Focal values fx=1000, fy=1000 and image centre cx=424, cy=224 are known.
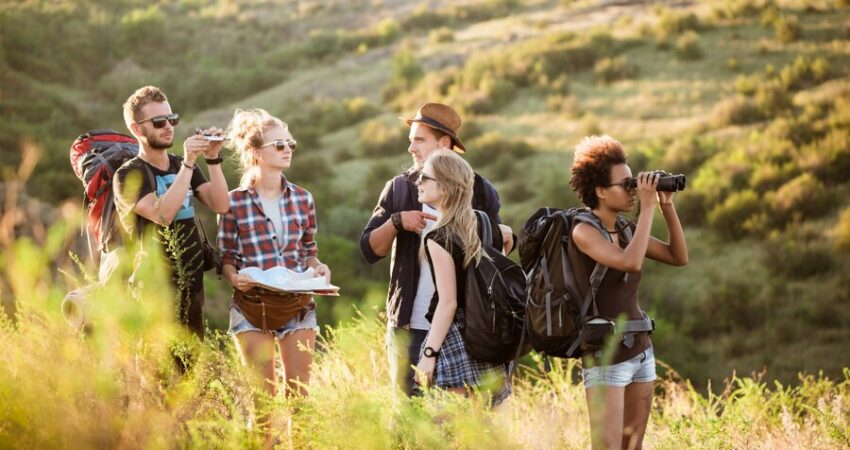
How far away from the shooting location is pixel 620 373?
407cm

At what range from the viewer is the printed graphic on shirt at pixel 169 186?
15.1 ft

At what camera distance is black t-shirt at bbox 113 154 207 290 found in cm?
445

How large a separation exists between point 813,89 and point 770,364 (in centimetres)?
1237

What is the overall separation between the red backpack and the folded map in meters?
0.66

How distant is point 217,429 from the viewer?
3.57 m

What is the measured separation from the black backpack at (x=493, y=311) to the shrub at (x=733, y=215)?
14.0 meters

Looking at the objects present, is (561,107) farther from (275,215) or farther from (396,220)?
(396,220)

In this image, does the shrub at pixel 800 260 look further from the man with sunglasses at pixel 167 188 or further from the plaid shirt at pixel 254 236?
the man with sunglasses at pixel 167 188

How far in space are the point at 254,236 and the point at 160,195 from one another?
1.80 ft

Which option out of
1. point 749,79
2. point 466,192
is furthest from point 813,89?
point 466,192

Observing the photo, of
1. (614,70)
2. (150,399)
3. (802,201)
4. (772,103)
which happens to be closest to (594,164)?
(150,399)

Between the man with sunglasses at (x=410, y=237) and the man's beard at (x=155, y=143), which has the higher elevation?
the man's beard at (x=155, y=143)

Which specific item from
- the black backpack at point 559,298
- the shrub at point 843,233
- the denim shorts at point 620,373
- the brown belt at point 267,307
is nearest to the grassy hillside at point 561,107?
the shrub at point 843,233

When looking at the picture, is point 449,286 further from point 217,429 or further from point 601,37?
point 601,37
